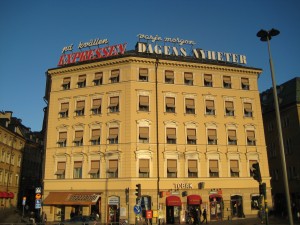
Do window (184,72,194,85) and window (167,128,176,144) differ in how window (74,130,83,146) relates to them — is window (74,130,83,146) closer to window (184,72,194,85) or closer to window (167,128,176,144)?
window (167,128,176,144)

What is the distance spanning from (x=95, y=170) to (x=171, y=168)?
923 centimetres

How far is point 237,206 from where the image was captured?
133 ft

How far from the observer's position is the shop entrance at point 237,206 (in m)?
40.4

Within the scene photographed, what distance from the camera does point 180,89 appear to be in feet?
140

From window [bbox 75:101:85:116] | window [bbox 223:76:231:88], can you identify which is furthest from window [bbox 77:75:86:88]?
window [bbox 223:76:231:88]

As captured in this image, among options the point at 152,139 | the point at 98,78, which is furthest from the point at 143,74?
the point at 152,139

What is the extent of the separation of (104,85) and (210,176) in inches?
699

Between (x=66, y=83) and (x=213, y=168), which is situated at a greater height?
(x=66, y=83)

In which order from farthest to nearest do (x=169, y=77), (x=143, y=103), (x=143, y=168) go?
(x=169, y=77) → (x=143, y=103) → (x=143, y=168)

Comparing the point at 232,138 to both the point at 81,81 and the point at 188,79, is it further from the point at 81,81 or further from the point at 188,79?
the point at 81,81

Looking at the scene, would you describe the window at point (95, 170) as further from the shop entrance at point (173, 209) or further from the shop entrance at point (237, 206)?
the shop entrance at point (237, 206)

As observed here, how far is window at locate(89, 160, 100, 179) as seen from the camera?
3934 cm

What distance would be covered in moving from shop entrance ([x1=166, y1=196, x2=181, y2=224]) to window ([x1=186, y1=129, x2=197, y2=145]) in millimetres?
7059

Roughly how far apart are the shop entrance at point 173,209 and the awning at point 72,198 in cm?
836
